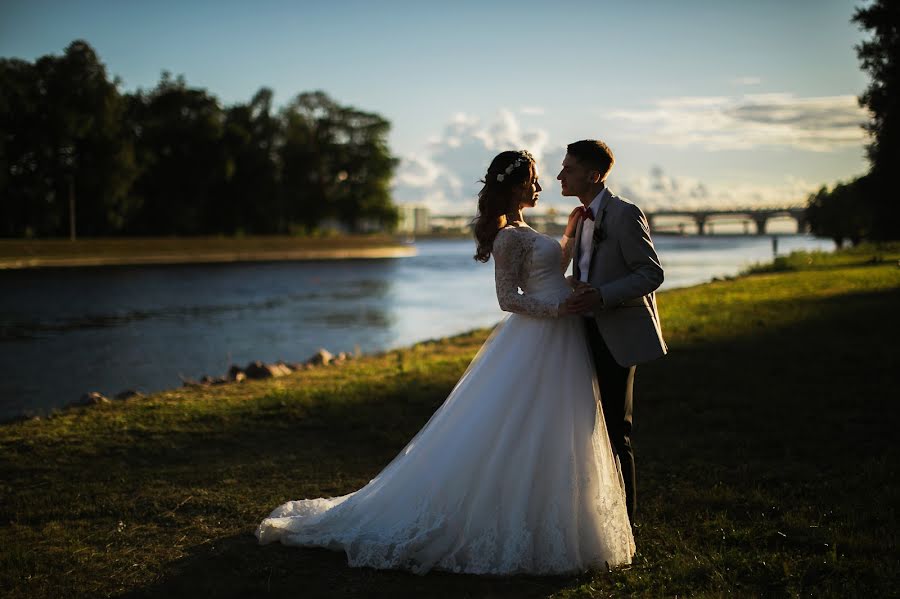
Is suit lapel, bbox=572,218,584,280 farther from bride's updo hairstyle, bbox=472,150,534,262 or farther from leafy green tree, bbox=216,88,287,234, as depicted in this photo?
leafy green tree, bbox=216,88,287,234

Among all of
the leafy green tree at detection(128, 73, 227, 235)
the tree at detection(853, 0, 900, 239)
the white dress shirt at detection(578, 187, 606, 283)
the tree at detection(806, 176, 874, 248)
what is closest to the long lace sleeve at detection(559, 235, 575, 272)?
the white dress shirt at detection(578, 187, 606, 283)

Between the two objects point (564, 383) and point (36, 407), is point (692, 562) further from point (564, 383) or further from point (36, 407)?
point (36, 407)

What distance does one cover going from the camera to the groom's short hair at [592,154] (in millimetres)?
4789

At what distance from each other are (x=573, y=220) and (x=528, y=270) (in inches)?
16.4

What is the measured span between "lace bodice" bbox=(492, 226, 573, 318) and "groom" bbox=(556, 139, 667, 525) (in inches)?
5.9

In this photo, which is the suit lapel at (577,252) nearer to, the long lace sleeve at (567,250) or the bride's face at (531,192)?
the long lace sleeve at (567,250)

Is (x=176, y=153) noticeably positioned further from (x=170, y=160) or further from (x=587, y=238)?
(x=587, y=238)

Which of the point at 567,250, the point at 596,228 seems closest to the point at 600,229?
the point at 596,228

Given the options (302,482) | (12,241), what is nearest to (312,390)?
(302,482)

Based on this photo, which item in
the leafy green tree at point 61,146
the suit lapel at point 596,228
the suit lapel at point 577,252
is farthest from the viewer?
the leafy green tree at point 61,146

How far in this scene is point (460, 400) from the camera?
5.07m

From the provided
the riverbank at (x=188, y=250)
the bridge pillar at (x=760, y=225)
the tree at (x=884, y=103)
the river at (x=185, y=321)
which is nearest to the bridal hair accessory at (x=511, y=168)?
the river at (x=185, y=321)

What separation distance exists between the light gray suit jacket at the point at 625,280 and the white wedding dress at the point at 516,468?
0.22m

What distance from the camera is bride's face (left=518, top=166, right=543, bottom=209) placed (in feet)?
16.3
